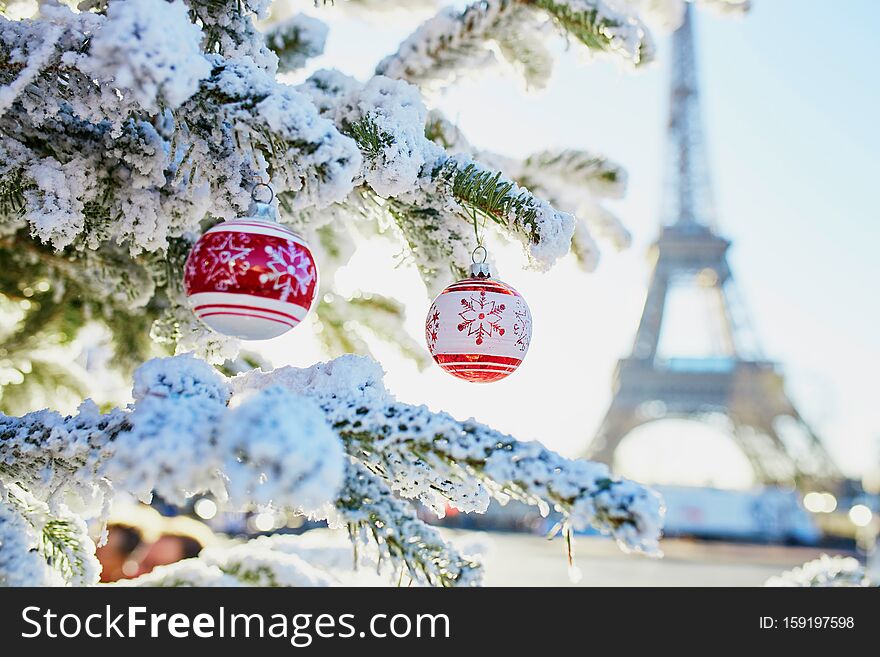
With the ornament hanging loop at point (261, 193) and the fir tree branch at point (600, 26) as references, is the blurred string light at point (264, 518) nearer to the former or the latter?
the ornament hanging loop at point (261, 193)

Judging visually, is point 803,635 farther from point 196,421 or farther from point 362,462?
point 196,421

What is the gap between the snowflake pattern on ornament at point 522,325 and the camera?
4.27 feet

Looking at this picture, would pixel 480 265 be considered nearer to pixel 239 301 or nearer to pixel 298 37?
pixel 239 301

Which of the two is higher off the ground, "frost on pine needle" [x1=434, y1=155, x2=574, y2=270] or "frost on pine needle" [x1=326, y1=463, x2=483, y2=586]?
"frost on pine needle" [x1=434, y1=155, x2=574, y2=270]

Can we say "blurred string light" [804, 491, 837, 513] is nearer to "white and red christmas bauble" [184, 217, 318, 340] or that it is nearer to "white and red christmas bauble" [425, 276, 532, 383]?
"white and red christmas bauble" [425, 276, 532, 383]

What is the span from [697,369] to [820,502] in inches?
183

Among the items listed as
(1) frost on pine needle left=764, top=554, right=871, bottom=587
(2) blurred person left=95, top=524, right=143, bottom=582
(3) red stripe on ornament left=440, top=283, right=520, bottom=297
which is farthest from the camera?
(2) blurred person left=95, top=524, right=143, bottom=582

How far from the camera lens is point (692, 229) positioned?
1792cm

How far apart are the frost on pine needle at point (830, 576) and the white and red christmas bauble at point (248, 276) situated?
52.2 inches

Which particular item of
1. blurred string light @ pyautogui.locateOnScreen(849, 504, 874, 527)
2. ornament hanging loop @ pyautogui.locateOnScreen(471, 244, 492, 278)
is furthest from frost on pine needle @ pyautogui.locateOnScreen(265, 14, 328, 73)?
blurred string light @ pyautogui.locateOnScreen(849, 504, 874, 527)

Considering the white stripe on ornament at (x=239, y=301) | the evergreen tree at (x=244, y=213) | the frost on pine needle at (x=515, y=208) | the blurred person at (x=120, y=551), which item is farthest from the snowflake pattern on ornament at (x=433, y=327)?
the blurred person at (x=120, y=551)

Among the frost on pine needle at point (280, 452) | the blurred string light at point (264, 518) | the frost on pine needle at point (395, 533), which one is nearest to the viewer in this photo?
the frost on pine needle at point (280, 452)

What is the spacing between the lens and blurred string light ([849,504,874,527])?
17.1 meters

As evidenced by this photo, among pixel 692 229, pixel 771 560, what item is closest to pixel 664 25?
pixel 771 560
